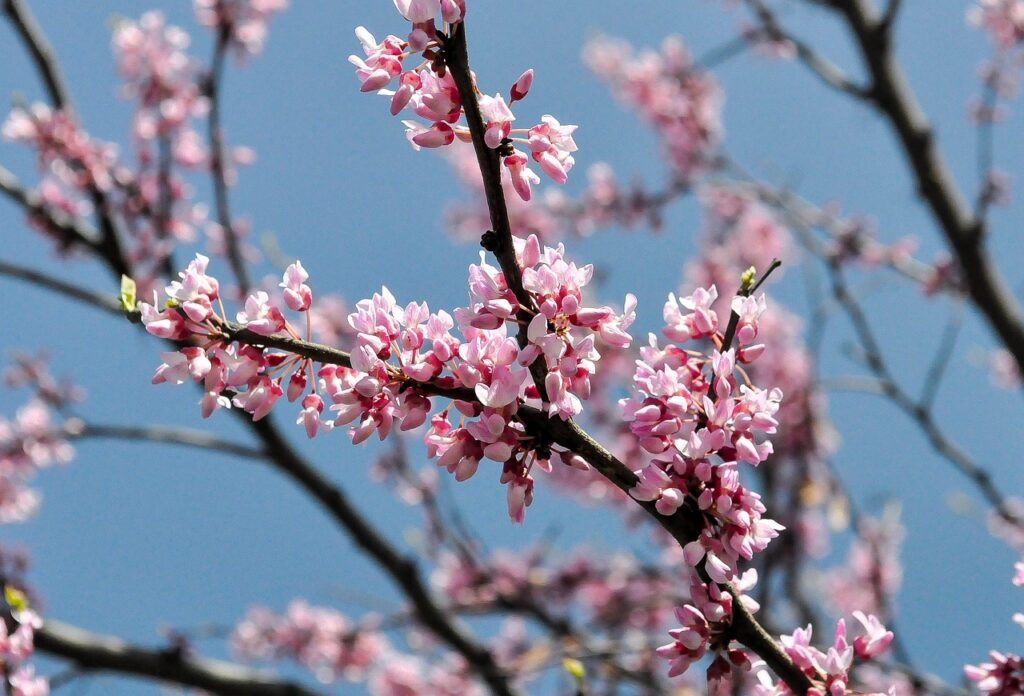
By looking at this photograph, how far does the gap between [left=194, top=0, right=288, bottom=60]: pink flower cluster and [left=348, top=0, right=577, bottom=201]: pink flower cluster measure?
14.2ft

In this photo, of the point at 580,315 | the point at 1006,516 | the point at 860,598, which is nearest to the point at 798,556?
the point at 1006,516

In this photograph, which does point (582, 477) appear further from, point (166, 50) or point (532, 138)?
point (532, 138)

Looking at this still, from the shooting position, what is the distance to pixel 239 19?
5.58m

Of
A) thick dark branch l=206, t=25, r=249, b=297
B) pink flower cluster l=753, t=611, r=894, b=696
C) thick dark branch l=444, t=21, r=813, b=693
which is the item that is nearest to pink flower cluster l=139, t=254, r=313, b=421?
thick dark branch l=444, t=21, r=813, b=693

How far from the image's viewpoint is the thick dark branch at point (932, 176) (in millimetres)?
5230

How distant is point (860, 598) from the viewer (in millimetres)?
10797

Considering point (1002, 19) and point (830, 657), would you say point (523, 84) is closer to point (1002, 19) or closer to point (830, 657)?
point (830, 657)

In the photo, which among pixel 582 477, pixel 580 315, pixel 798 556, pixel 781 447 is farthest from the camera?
pixel 582 477

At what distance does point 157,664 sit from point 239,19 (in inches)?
169

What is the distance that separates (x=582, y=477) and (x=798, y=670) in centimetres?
762

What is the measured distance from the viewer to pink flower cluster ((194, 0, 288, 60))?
5.50 m

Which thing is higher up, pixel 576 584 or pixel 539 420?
pixel 576 584

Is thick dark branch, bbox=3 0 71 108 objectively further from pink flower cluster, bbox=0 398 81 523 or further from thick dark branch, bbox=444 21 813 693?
thick dark branch, bbox=444 21 813 693

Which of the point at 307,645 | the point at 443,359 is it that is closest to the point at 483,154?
the point at 443,359
